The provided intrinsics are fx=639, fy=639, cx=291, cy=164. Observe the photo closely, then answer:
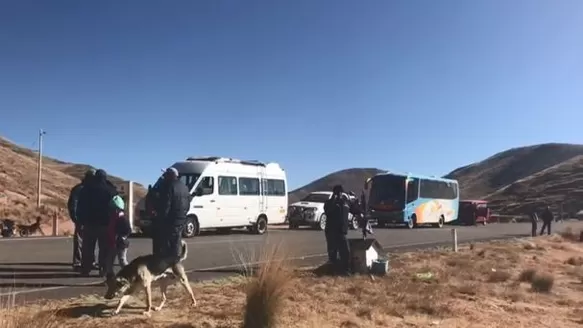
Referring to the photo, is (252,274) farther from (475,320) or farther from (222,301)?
(475,320)

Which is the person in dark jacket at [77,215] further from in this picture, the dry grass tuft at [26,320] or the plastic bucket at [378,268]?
the plastic bucket at [378,268]

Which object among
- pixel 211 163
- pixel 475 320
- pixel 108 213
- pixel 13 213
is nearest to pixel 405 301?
pixel 475 320

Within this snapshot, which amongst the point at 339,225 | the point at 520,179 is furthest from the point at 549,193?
the point at 339,225

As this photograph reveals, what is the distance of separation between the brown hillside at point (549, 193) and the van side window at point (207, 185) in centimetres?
6940

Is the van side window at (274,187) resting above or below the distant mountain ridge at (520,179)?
below

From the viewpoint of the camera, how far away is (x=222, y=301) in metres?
9.66

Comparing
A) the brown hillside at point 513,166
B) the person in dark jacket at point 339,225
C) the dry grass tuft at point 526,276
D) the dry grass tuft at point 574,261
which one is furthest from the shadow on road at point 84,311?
the brown hillside at point 513,166

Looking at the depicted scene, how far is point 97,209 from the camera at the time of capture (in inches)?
443

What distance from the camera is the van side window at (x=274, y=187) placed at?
28219 millimetres

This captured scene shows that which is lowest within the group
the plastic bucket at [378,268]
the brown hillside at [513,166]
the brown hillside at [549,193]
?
the plastic bucket at [378,268]

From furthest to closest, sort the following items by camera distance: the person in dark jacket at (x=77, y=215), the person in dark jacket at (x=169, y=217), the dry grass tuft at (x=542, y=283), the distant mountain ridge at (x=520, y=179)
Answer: the distant mountain ridge at (x=520, y=179) → the dry grass tuft at (x=542, y=283) → the person in dark jacket at (x=77, y=215) → the person in dark jacket at (x=169, y=217)

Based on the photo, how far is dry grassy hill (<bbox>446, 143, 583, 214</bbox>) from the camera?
9812 cm

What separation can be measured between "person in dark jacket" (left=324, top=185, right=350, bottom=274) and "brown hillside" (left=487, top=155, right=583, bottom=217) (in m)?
77.5

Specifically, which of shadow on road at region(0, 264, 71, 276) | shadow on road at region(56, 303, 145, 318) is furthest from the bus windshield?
shadow on road at region(56, 303, 145, 318)
